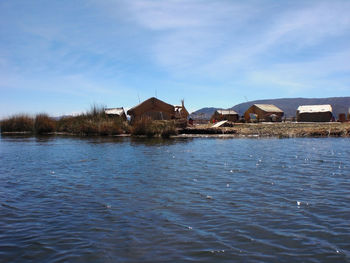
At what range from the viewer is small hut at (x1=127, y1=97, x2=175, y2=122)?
35.6 metres

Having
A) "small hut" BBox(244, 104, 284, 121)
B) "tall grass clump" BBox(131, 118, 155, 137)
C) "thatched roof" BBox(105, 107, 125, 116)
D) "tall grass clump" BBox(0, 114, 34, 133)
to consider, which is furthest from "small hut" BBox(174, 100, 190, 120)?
"tall grass clump" BBox(0, 114, 34, 133)

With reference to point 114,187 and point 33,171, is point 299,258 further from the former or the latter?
point 33,171

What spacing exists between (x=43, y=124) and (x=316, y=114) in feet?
113

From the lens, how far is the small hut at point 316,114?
43.7 metres

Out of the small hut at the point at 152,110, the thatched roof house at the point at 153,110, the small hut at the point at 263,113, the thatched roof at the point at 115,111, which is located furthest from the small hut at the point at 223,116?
the thatched roof at the point at 115,111

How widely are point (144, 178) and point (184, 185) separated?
146cm

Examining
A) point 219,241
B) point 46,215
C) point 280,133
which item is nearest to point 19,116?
point 280,133

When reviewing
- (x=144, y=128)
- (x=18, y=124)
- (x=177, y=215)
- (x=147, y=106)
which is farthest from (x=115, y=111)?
(x=177, y=215)

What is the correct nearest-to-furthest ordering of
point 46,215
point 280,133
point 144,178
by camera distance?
point 46,215 < point 144,178 < point 280,133

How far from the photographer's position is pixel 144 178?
878 cm

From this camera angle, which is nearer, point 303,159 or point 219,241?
point 219,241

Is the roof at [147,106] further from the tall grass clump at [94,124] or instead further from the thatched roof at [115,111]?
the tall grass clump at [94,124]

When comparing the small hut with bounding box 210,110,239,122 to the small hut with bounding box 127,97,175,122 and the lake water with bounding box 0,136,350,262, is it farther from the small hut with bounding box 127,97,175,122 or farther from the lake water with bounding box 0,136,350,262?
the lake water with bounding box 0,136,350,262

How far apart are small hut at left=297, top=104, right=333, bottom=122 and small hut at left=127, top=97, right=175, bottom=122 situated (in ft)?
65.3
